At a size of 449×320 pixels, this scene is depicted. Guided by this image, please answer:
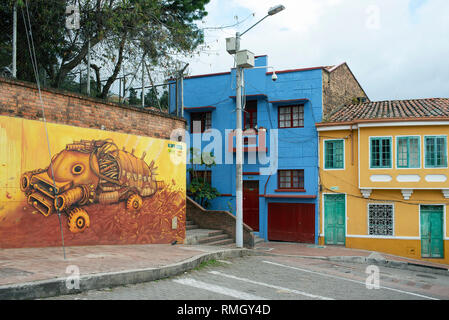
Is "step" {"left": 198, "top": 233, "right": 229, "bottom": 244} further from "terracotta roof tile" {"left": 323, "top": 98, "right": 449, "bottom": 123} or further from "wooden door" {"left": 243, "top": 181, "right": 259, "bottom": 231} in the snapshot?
"terracotta roof tile" {"left": 323, "top": 98, "right": 449, "bottom": 123}

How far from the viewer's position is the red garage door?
63.8ft

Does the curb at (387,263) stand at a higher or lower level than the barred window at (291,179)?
lower

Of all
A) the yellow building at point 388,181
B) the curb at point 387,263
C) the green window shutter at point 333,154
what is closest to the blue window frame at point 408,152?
the yellow building at point 388,181

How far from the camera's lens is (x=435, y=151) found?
17359mm

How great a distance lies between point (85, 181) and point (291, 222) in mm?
11515

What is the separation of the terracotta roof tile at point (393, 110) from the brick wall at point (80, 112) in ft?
29.8

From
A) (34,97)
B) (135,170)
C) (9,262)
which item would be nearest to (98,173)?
(135,170)

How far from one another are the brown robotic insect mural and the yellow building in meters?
9.74

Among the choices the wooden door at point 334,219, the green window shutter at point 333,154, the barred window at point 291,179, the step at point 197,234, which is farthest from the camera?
the barred window at point 291,179

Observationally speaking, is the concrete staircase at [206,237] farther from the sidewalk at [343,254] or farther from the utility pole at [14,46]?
the utility pole at [14,46]

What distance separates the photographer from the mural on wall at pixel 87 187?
909cm

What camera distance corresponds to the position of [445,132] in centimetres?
1738

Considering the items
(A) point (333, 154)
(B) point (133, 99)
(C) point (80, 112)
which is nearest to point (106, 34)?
(B) point (133, 99)

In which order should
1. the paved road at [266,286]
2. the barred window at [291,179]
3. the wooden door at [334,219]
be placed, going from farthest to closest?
the barred window at [291,179] → the wooden door at [334,219] → the paved road at [266,286]
